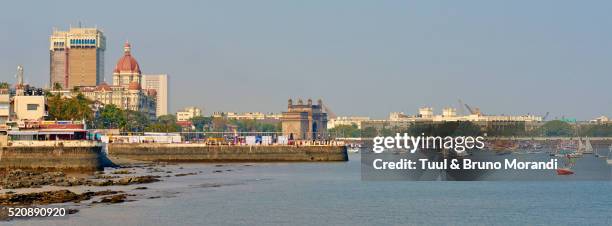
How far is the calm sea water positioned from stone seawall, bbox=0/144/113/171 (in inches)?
539

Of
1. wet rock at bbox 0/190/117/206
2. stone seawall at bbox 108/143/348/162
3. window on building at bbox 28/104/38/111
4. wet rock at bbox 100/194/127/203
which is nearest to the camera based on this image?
wet rock at bbox 0/190/117/206

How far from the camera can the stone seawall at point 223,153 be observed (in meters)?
177

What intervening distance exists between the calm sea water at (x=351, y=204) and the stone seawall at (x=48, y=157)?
1369 cm

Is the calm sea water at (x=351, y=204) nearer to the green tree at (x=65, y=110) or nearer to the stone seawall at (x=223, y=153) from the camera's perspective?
the stone seawall at (x=223, y=153)

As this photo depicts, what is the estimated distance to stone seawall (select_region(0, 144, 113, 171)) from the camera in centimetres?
13038

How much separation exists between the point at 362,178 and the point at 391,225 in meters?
54.6

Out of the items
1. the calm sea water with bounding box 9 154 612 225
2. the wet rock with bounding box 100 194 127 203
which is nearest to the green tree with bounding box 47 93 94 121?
the calm sea water with bounding box 9 154 612 225

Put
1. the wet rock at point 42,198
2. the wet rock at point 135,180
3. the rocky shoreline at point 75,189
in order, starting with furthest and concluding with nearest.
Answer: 1. the wet rock at point 135,180
2. the rocky shoreline at point 75,189
3. the wet rock at point 42,198

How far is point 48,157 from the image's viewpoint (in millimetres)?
131125

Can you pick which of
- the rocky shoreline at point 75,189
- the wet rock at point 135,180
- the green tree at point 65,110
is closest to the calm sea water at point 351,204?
the rocky shoreline at point 75,189

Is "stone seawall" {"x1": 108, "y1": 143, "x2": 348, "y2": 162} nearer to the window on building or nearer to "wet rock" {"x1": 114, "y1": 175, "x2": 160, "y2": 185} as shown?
the window on building

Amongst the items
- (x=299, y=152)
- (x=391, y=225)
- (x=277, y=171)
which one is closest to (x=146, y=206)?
(x=391, y=225)

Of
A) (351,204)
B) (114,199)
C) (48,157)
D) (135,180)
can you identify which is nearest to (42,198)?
(114,199)

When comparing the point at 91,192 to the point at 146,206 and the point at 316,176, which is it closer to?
the point at 146,206
